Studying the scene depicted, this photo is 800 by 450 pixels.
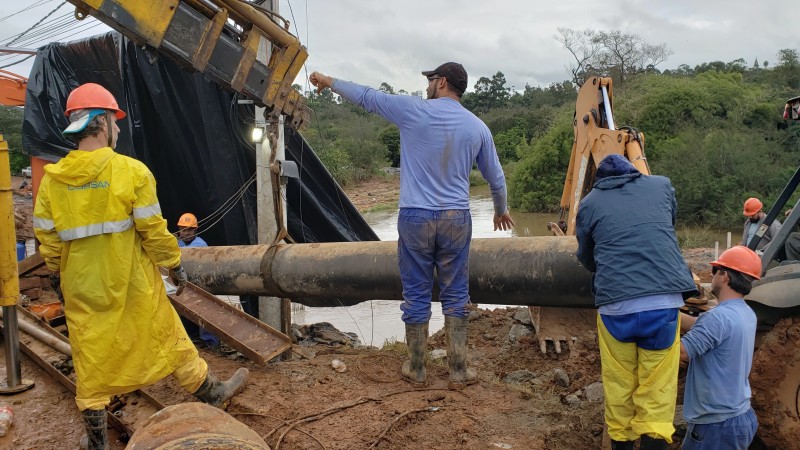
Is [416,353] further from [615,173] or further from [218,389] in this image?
[615,173]

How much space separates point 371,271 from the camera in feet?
16.4

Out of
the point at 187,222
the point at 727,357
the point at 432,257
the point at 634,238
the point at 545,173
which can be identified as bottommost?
the point at 545,173

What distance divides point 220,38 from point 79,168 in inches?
116

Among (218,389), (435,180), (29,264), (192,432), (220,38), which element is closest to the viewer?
(192,432)

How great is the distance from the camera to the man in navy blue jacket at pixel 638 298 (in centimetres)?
296

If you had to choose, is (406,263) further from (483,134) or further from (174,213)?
(174,213)

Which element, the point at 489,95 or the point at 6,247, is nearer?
the point at 6,247

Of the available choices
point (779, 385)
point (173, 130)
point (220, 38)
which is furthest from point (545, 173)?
point (779, 385)

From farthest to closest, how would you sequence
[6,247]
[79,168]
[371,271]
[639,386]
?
[371,271] < [6,247] < [639,386] < [79,168]

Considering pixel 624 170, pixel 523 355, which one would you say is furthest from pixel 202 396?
pixel 523 355

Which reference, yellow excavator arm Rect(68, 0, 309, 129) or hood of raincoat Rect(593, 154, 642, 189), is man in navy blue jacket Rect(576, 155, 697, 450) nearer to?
hood of raincoat Rect(593, 154, 642, 189)

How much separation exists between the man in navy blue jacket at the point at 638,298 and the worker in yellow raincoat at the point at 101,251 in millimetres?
2239

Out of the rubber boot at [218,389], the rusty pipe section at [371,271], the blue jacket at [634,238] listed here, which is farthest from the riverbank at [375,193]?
the blue jacket at [634,238]

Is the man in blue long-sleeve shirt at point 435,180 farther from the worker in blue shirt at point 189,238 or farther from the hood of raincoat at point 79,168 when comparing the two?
the worker in blue shirt at point 189,238
